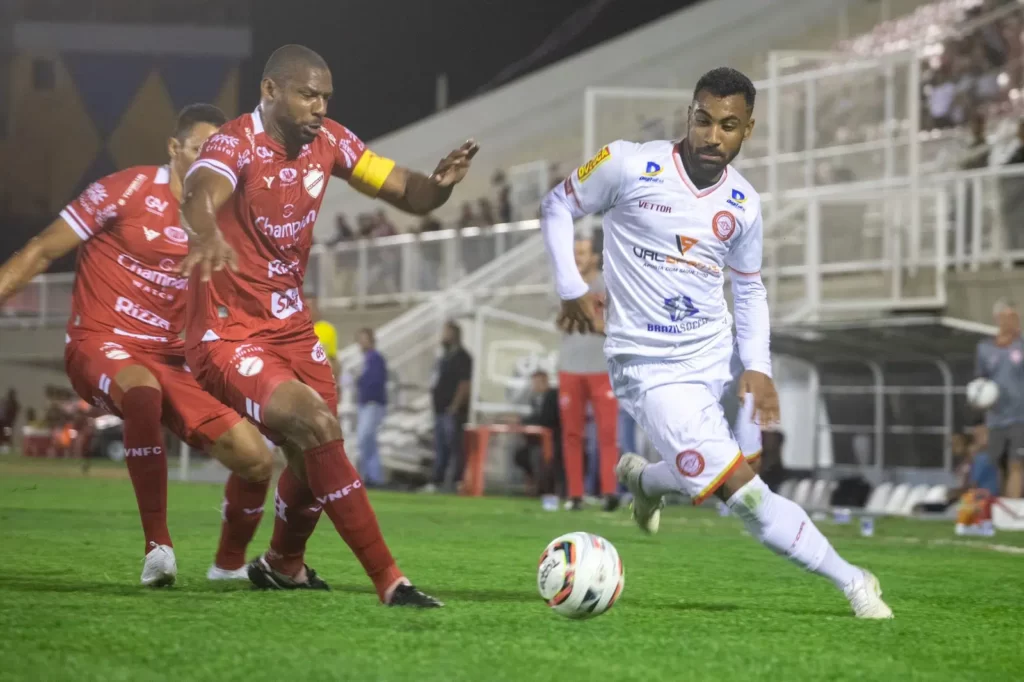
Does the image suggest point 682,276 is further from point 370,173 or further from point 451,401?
point 451,401

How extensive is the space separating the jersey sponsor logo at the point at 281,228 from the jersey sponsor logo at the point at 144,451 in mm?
1391

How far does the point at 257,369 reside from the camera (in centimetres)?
580

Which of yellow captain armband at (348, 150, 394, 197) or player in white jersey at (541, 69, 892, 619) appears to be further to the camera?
yellow captain armband at (348, 150, 394, 197)

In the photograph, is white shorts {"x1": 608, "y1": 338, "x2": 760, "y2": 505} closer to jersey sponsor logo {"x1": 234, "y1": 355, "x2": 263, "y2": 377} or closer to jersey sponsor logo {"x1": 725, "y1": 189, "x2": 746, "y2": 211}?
jersey sponsor logo {"x1": 725, "y1": 189, "x2": 746, "y2": 211}

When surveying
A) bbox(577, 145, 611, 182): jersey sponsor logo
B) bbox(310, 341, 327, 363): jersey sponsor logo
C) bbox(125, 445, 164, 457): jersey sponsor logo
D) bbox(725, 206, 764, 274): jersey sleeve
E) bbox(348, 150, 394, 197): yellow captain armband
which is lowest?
bbox(125, 445, 164, 457): jersey sponsor logo

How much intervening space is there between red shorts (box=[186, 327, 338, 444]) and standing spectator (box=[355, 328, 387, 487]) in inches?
497

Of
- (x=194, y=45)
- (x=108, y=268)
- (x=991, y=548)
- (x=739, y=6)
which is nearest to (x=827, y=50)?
(x=739, y=6)

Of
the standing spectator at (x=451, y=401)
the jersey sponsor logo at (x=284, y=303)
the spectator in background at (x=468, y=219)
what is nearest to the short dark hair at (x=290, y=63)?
the jersey sponsor logo at (x=284, y=303)

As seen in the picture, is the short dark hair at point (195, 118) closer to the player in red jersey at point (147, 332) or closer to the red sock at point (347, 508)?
the player in red jersey at point (147, 332)

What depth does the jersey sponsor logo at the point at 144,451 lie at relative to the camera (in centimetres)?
683

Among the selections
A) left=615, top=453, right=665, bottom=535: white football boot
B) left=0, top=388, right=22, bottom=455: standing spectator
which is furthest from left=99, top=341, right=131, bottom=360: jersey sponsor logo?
left=0, top=388, right=22, bottom=455: standing spectator

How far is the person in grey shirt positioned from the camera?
13.6 metres

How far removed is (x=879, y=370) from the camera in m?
16.8

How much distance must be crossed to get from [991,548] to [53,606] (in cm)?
732
